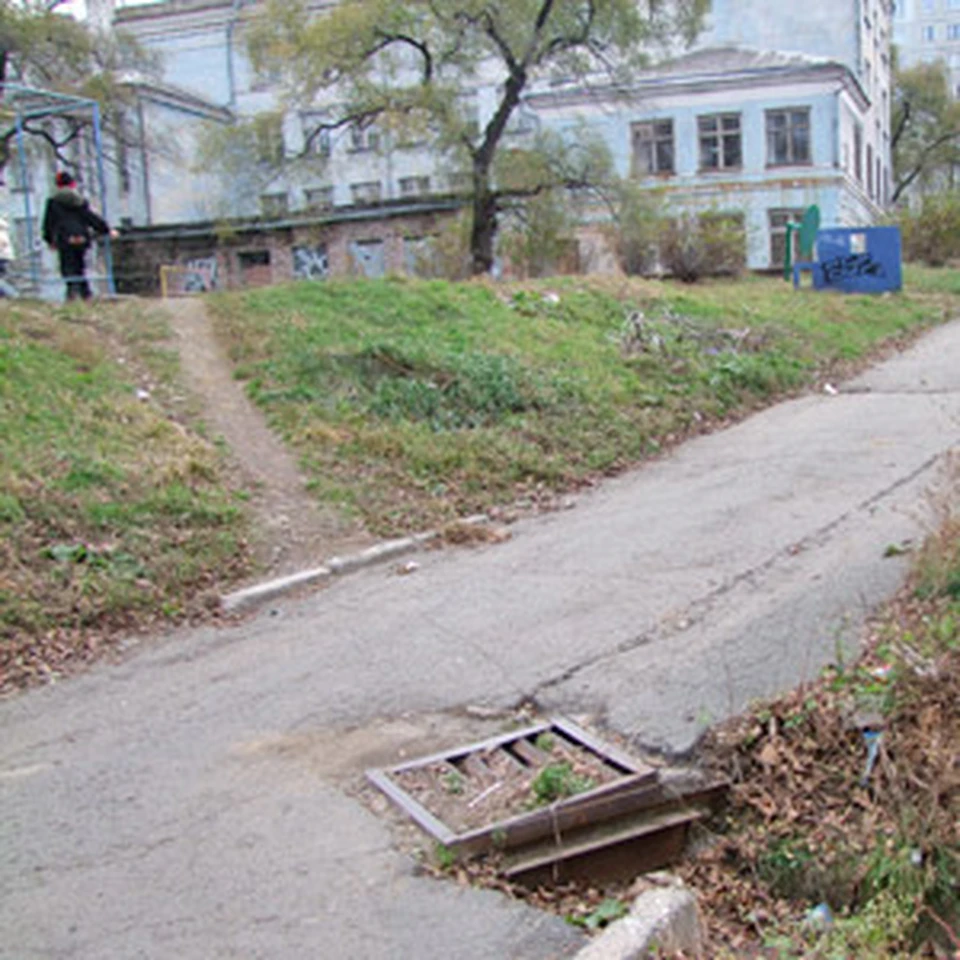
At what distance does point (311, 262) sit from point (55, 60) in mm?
8591

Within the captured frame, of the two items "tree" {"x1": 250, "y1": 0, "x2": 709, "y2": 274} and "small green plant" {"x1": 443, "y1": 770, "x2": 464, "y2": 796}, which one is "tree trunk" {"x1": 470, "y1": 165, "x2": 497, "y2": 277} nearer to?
"tree" {"x1": 250, "y1": 0, "x2": 709, "y2": 274}

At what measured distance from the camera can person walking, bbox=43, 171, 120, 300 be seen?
1506cm

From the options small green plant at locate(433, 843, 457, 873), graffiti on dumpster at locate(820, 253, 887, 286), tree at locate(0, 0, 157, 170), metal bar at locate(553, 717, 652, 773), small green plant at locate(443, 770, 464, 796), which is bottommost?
small green plant at locate(433, 843, 457, 873)

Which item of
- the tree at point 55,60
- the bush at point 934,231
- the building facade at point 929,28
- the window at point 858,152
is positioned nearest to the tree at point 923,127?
the window at point 858,152

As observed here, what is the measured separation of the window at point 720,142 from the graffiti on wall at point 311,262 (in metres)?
17.4

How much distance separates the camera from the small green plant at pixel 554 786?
457 cm

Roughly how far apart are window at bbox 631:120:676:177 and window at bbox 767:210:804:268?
4286mm

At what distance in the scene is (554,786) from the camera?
4.57m

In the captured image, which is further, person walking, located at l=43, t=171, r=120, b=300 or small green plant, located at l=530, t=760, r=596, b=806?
person walking, located at l=43, t=171, r=120, b=300

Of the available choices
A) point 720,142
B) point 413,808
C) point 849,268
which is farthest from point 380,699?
point 720,142

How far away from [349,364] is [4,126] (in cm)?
1925


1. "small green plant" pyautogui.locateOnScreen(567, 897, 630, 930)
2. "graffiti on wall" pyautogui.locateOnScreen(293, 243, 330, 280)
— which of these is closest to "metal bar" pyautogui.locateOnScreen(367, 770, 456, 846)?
"small green plant" pyautogui.locateOnScreen(567, 897, 630, 930)

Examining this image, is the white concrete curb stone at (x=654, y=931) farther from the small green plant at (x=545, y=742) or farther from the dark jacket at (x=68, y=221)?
the dark jacket at (x=68, y=221)

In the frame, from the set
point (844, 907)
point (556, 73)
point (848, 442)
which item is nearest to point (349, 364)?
point (848, 442)
